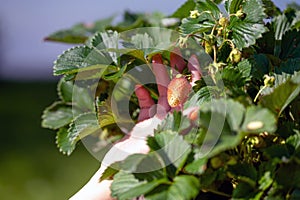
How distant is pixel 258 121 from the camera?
0.40m

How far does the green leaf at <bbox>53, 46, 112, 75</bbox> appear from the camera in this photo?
64 cm

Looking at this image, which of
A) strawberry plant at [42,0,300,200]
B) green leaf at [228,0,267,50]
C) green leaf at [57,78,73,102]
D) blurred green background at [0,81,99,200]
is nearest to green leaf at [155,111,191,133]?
strawberry plant at [42,0,300,200]

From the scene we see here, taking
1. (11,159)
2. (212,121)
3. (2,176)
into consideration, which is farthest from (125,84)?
(11,159)

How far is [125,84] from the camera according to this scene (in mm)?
708

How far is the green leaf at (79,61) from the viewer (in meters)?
0.64

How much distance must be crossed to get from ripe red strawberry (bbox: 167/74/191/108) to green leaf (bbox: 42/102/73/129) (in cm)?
26

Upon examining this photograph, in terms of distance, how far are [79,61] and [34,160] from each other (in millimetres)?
1663

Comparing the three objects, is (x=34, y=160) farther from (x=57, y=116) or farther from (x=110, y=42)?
(x=110, y=42)

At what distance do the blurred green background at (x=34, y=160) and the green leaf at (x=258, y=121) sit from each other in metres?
1.20

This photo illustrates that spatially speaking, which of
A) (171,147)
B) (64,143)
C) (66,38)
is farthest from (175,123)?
(66,38)

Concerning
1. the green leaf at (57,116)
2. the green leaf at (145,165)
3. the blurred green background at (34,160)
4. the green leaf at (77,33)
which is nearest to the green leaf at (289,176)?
the green leaf at (145,165)

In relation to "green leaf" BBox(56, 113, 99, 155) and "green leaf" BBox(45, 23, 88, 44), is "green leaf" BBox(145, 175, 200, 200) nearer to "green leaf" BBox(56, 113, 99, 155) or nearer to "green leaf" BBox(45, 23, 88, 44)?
"green leaf" BBox(56, 113, 99, 155)

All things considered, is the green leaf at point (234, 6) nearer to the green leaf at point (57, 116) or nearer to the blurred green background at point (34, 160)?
the green leaf at point (57, 116)

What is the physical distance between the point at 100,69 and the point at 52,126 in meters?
0.18
